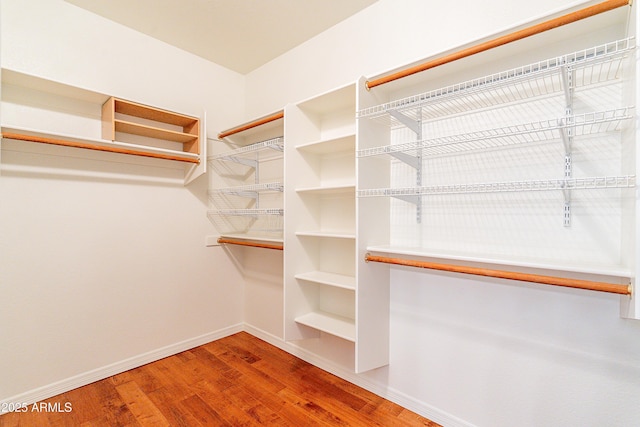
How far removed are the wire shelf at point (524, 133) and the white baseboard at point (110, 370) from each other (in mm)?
2163

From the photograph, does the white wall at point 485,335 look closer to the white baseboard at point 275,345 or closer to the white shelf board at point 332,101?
the white baseboard at point 275,345

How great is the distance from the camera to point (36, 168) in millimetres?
1882

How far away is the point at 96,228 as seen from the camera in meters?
2.11

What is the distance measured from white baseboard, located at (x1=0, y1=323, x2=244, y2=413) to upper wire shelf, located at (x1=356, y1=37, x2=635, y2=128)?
231cm

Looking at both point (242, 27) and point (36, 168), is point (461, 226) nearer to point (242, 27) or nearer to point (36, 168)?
point (242, 27)

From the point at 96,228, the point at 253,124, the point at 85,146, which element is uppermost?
the point at 253,124

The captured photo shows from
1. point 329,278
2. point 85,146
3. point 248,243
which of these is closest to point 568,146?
point 329,278

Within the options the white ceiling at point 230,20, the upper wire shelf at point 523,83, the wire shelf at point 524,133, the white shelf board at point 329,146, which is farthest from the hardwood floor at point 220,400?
the white ceiling at point 230,20

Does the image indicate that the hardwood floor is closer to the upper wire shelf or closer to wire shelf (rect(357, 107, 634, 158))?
wire shelf (rect(357, 107, 634, 158))

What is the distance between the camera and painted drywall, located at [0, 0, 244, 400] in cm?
183

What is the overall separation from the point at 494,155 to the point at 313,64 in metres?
1.56

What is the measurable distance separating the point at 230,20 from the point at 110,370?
8.73ft

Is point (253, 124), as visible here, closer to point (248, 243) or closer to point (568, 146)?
point (248, 243)

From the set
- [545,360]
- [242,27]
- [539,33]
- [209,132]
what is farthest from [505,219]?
[209,132]
